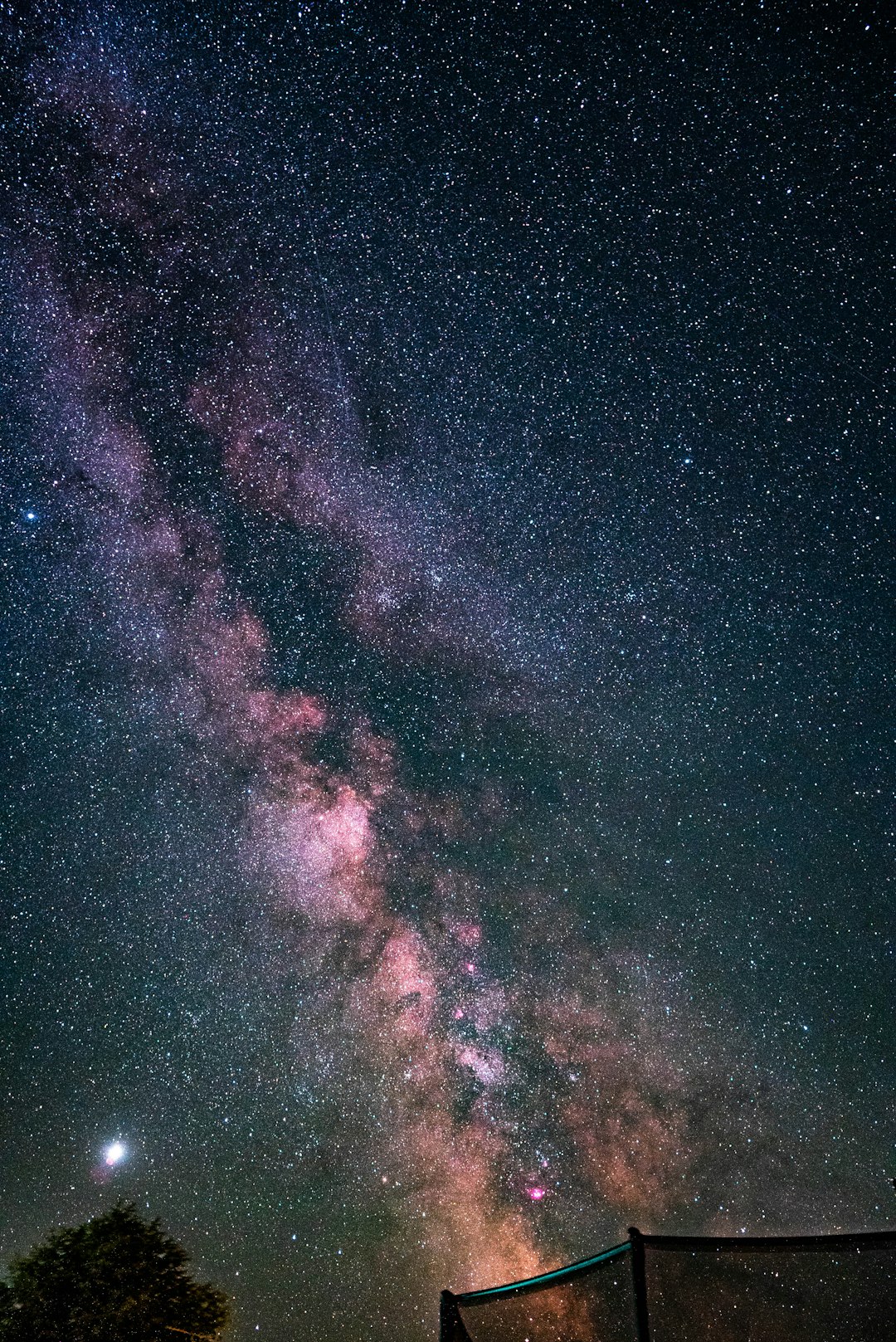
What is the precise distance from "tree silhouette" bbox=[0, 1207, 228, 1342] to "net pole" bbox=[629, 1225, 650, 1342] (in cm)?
1219

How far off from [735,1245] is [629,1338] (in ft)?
2.70

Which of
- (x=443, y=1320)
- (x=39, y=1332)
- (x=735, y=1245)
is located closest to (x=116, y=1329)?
(x=39, y=1332)

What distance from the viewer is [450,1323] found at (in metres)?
4.12

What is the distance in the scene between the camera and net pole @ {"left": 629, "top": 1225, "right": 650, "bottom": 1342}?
374cm

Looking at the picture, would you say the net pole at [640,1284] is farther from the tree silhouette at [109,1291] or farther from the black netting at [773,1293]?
the tree silhouette at [109,1291]

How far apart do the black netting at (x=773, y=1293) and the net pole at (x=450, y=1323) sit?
1.21 metres

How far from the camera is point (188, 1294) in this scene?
12055 millimetres

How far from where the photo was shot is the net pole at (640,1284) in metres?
3.74

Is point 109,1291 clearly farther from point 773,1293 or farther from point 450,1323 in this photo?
point 773,1293

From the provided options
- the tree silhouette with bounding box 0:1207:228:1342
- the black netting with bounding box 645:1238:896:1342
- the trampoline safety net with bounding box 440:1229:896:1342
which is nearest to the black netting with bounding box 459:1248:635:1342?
the trampoline safety net with bounding box 440:1229:896:1342

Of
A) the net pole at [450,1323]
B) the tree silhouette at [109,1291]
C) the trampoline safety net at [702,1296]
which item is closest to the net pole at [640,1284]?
the trampoline safety net at [702,1296]

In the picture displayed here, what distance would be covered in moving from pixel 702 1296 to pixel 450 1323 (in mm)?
1605

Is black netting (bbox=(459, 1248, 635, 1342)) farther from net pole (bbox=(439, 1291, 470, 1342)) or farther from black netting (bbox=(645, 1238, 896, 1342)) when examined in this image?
black netting (bbox=(645, 1238, 896, 1342))

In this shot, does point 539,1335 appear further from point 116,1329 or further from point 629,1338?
point 116,1329
